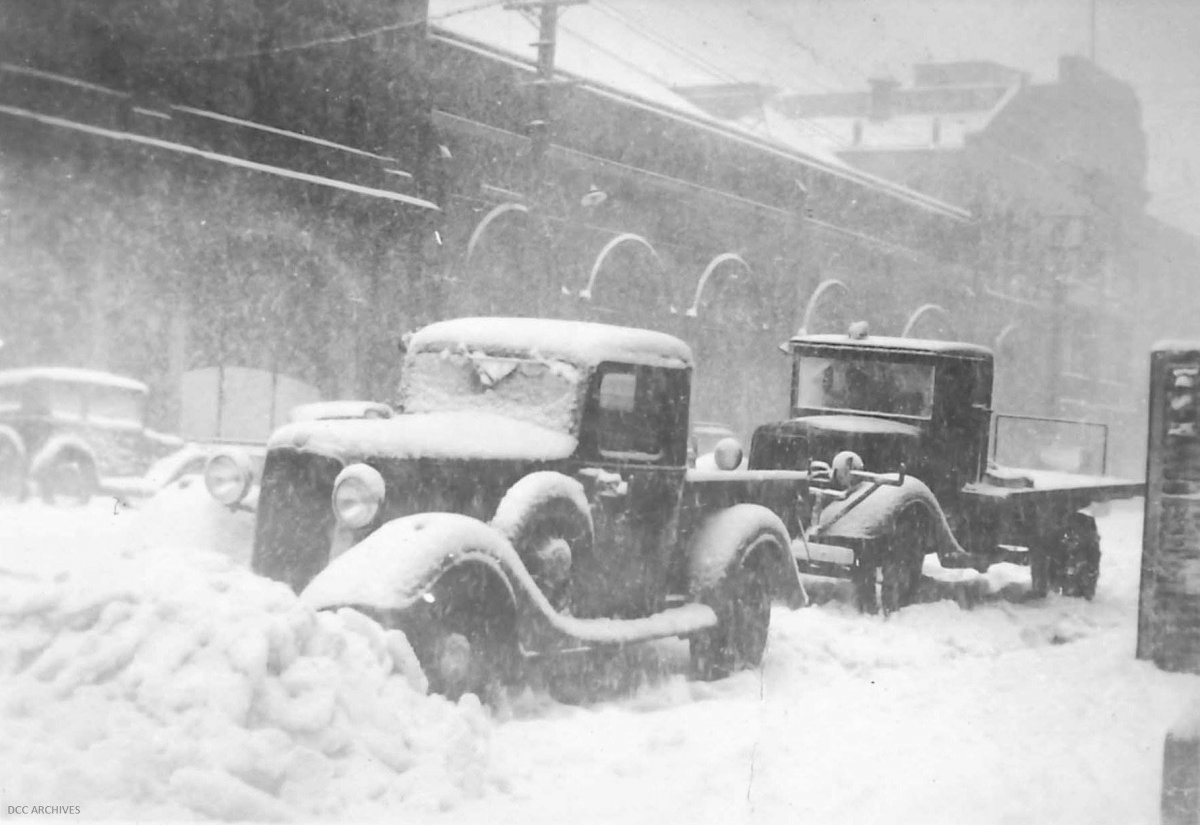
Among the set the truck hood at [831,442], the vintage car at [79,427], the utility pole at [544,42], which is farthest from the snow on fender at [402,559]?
the vintage car at [79,427]

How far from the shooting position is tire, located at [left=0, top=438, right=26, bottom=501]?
749cm

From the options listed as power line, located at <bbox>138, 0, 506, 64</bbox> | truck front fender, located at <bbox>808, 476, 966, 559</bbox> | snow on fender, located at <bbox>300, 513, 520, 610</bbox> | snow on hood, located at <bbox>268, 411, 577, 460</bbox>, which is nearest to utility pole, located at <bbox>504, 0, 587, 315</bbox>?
power line, located at <bbox>138, 0, 506, 64</bbox>

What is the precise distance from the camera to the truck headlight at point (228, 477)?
5676 mm

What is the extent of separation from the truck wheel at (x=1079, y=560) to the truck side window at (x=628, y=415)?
16.0 ft

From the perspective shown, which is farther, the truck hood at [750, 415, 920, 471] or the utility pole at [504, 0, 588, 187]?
the truck hood at [750, 415, 920, 471]

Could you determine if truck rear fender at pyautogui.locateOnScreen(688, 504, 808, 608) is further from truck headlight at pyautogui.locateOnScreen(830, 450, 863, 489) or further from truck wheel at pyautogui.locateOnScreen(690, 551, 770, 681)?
truck headlight at pyautogui.locateOnScreen(830, 450, 863, 489)

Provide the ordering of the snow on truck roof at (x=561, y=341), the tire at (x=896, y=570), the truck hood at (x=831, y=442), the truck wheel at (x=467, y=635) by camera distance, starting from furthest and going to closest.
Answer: the truck hood at (x=831, y=442)
the tire at (x=896, y=570)
the snow on truck roof at (x=561, y=341)
the truck wheel at (x=467, y=635)

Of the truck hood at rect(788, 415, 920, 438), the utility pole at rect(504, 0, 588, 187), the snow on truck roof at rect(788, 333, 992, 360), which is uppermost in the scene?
the utility pole at rect(504, 0, 588, 187)

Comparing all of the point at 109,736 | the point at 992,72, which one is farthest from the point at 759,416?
the point at 109,736

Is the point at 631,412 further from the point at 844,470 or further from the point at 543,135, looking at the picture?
the point at 543,135

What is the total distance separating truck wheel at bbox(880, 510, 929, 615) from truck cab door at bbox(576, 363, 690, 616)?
254 centimetres

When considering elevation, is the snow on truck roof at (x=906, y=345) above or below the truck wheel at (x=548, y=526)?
above

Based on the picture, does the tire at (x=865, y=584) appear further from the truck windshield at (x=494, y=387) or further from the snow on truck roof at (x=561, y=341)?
the truck windshield at (x=494, y=387)

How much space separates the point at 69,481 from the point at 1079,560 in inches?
294
